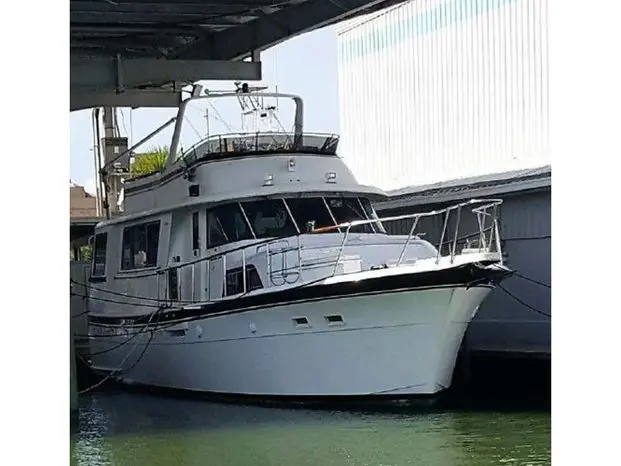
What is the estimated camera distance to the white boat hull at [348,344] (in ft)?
50.0

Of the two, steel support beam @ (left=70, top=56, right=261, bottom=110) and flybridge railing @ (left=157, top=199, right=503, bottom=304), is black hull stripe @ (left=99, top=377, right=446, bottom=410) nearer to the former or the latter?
flybridge railing @ (left=157, top=199, right=503, bottom=304)

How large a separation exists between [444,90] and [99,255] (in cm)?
1057

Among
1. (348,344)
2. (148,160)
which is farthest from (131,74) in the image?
(148,160)

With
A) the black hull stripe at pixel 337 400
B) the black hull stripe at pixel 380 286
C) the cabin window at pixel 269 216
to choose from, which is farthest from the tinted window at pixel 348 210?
the black hull stripe at pixel 337 400

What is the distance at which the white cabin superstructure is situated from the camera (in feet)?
50.0

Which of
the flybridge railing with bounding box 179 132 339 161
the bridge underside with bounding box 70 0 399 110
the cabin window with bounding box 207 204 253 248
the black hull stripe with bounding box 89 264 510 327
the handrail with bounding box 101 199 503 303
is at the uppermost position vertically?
the bridge underside with bounding box 70 0 399 110

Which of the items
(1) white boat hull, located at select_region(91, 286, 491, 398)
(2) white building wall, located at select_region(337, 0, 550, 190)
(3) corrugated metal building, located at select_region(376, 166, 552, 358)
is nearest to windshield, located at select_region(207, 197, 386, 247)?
(1) white boat hull, located at select_region(91, 286, 491, 398)

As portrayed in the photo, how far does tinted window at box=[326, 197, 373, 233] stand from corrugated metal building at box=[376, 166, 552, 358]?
328cm

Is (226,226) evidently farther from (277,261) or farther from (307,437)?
(307,437)

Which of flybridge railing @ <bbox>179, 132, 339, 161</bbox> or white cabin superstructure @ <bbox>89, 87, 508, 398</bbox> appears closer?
white cabin superstructure @ <bbox>89, 87, 508, 398</bbox>

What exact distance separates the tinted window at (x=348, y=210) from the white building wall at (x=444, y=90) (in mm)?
7221

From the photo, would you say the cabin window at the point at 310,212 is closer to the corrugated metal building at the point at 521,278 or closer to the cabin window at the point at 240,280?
the cabin window at the point at 240,280
